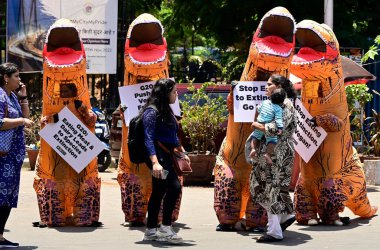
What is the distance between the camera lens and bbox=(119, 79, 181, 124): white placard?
9883 mm

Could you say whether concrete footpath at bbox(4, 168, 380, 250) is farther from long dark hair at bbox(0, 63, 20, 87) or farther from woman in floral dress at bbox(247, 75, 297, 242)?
long dark hair at bbox(0, 63, 20, 87)

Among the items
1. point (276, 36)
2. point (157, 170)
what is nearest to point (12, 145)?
point (157, 170)

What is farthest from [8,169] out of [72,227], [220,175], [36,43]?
[36,43]

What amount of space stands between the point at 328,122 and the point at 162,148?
6.88 feet

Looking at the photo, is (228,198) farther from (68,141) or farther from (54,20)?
(54,20)

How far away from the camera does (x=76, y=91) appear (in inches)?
390

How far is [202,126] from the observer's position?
1405 centimetres


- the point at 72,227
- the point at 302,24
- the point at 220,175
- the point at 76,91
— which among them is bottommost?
the point at 72,227

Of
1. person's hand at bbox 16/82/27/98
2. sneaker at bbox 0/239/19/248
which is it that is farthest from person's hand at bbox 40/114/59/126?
sneaker at bbox 0/239/19/248

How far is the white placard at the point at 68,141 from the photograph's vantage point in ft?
32.2

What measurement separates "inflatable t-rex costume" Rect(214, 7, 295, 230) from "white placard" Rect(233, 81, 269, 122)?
97 mm

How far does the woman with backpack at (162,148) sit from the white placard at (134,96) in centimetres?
99

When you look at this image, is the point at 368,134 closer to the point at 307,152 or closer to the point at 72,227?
the point at 307,152

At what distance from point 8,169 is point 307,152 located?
337 centimetres
